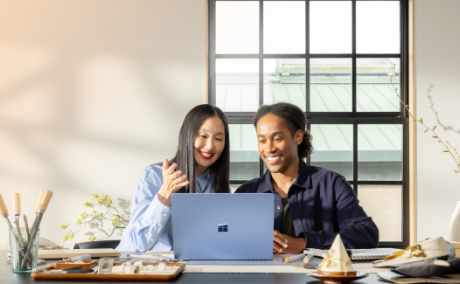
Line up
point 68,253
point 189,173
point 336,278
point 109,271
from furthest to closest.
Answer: point 189,173
point 68,253
point 109,271
point 336,278

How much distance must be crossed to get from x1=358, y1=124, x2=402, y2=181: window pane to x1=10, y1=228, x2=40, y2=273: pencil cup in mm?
2753

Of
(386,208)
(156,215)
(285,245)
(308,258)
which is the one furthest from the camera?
(386,208)

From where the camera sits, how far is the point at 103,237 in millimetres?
3432

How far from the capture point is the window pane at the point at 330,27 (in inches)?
143

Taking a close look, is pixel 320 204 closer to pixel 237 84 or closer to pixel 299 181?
pixel 299 181

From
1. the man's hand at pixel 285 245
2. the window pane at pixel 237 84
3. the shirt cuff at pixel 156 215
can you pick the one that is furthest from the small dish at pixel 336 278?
the window pane at pixel 237 84

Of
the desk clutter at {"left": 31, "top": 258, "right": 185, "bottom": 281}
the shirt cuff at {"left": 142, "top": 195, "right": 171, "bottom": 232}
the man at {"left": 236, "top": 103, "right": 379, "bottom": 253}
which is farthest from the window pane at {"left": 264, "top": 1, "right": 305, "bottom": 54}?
the desk clutter at {"left": 31, "top": 258, "right": 185, "bottom": 281}

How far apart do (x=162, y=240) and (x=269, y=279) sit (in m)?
0.95

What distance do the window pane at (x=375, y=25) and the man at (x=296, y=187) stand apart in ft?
5.38

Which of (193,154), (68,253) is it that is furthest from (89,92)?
(68,253)

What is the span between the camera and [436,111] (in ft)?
11.4

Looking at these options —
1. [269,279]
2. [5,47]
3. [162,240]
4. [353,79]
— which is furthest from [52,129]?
[269,279]

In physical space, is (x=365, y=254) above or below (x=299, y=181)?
below

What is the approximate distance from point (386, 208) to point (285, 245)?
2.11m
